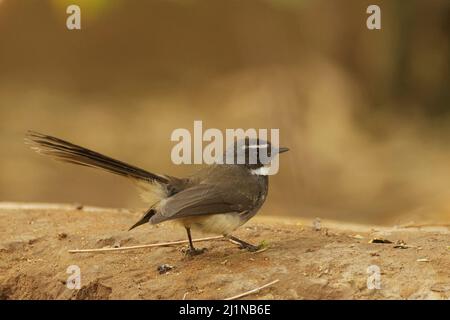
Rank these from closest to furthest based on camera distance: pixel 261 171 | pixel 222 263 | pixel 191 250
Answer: pixel 222 263 → pixel 191 250 → pixel 261 171

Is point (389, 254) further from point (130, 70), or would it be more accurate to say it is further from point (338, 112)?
point (130, 70)

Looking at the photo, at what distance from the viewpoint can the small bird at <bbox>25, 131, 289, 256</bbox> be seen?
4.94m

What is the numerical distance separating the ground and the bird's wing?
344 millimetres

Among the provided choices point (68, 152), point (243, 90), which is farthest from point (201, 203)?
point (243, 90)

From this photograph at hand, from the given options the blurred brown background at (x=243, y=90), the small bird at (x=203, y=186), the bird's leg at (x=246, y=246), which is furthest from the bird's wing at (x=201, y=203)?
the blurred brown background at (x=243, y=90)

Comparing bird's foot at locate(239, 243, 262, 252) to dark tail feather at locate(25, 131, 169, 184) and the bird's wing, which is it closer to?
the bird's wing

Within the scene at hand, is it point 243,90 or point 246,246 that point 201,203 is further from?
point 243,90

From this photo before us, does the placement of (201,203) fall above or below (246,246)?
above

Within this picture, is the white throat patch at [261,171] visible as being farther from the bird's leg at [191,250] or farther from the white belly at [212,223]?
the bird's leg at [191,250]

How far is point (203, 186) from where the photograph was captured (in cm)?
523

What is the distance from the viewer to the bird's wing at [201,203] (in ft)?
15.9

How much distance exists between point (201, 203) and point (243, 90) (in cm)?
Result: 759

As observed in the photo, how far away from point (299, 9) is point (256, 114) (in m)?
2.00

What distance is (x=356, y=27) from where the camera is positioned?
1174 centimetres
